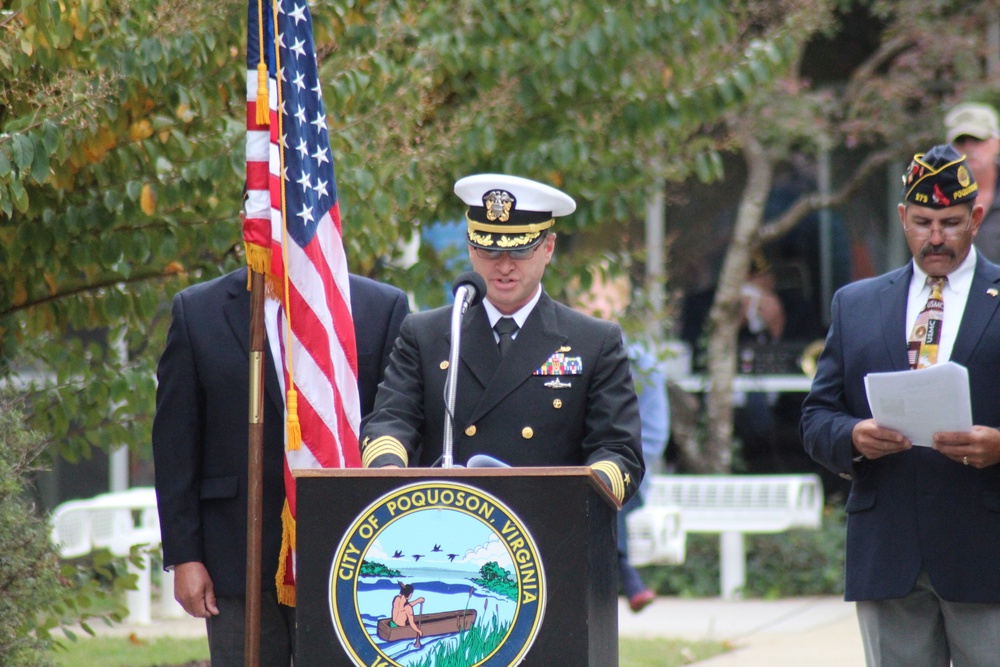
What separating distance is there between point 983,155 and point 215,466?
3.45 meters

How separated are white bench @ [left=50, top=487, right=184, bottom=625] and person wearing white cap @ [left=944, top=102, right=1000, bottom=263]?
5.10m

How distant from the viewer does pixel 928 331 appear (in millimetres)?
4539

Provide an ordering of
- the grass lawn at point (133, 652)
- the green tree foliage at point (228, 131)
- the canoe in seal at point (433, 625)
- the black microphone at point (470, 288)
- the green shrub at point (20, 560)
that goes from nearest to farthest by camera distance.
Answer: the canoe in seal at point (433, 625), the black microphone at point (470, 288), the green shrub at point (20, 560), the green tree foliage at point (228, 131), the grass lawn at point (133, 652)

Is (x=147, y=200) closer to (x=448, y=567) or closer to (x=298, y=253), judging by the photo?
(x=298, y=253)

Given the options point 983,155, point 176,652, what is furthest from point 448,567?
point 176,652

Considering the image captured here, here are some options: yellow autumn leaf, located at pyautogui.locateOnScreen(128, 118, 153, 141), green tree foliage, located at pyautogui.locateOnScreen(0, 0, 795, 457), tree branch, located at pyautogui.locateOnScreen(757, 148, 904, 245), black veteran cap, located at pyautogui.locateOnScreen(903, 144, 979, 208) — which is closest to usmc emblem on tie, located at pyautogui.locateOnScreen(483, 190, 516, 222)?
black veteran cap, located at pyautogui.locateOnScreen(903, 144, 979, 208)

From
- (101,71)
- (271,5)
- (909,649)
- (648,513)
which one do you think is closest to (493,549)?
(909,649)

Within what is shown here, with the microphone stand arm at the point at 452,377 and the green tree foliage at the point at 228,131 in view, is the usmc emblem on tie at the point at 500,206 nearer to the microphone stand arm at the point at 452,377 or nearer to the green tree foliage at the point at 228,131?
the microphone stand arm at the point at 452,377

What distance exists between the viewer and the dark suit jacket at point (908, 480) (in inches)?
173

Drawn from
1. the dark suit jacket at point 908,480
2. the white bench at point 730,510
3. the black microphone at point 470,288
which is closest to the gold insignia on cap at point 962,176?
the dark suit jacket at point 908,480

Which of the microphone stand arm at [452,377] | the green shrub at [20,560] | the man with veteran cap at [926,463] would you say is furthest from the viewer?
the green shrub at [20,560]

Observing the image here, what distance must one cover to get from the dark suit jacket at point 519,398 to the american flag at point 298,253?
0.42 meters

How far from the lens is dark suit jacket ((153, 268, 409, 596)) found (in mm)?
4668

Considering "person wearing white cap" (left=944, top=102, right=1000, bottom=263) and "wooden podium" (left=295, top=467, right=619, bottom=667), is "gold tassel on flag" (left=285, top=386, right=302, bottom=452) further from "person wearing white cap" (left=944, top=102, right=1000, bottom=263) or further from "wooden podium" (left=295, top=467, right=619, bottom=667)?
"person wearing white cap" (left=944, top=102, right=1000, bottom=263)
